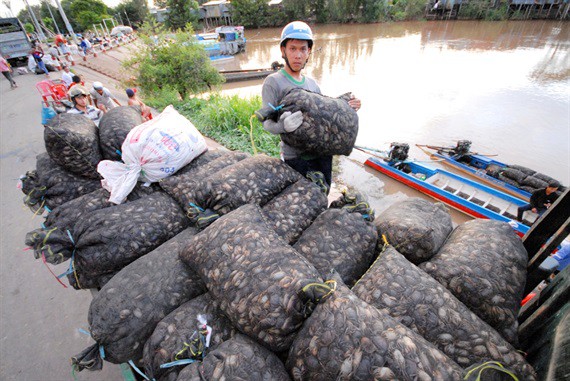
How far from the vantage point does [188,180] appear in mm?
2064

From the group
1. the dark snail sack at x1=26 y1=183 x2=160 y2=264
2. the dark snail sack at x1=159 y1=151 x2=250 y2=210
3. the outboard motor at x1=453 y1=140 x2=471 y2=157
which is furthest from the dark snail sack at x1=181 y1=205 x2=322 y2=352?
the outboard motor at x1=453 y1=140 x2=471 y2=157

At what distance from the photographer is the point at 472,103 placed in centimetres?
1072

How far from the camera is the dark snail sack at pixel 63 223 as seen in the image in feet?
5.40

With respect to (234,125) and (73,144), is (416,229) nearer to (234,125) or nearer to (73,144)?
(73,144)

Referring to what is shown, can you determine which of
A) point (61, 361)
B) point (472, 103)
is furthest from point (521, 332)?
point (472, 103)

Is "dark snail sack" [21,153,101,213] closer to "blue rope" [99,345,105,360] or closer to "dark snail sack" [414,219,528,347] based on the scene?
"blue rope" [99,345,105,360]

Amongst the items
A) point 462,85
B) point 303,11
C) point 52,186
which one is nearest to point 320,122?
point 52,186

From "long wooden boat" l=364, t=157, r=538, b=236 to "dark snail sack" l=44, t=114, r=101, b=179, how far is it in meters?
5.88

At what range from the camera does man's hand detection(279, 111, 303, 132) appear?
1777 mm

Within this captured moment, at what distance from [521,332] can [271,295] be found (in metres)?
1.17

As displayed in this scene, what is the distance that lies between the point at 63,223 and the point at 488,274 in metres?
2.62

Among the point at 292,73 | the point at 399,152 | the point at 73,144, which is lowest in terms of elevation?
the point at 399,152

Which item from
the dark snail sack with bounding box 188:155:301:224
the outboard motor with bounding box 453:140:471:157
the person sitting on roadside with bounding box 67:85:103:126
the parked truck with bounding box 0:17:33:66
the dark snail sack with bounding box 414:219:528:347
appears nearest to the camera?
the dark snail sack with bounding box 414:219:528:347

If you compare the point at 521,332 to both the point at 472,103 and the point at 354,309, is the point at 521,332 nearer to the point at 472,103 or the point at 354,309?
the point at 354,309
